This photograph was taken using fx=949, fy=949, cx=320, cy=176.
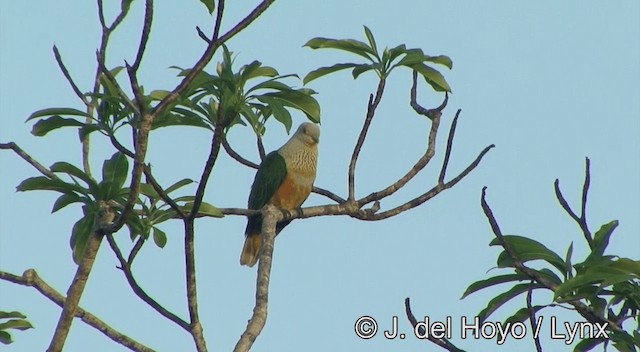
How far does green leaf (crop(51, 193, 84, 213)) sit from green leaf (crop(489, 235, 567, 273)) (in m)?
1.93

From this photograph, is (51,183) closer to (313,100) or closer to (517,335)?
(313,100)

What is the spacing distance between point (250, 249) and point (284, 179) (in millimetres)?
910

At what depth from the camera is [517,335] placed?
4508mm

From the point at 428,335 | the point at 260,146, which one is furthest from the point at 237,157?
the point at 428,335

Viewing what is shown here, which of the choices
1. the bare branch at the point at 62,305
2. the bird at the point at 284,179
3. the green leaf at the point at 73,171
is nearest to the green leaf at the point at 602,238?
the bare branch at the point at 62,305

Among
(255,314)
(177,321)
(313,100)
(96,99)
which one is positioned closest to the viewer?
(177,321)

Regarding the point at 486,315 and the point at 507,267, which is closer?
the point at 507,267

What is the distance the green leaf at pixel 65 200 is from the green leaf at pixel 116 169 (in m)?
0.15

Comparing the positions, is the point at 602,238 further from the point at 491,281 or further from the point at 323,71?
the point at 323,71

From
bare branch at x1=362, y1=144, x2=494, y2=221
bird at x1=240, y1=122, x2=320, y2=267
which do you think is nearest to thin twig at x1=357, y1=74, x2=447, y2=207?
bare branch at x1=362, y1=144, x2=494, y2=221

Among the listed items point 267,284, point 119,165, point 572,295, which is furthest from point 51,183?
point 572,295

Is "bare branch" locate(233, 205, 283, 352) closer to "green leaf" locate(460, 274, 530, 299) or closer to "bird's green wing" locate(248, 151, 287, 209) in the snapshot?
"green leaf" locate(460, 274, 530, 299)

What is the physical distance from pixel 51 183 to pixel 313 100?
1.69 m

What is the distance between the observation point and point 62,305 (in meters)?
3.83
